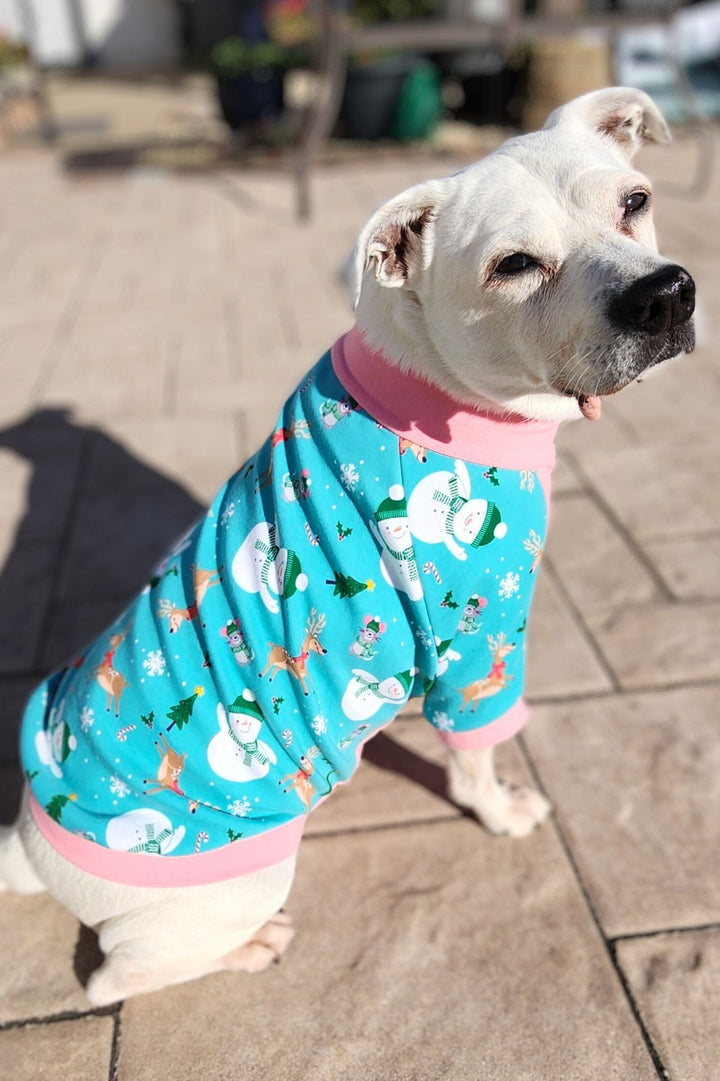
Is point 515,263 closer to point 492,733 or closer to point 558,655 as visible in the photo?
point 492,733

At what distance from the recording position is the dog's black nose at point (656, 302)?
1.57 m

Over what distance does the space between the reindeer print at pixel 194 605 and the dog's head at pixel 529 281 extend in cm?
62

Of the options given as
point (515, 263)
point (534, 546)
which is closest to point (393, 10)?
point (515, 263)

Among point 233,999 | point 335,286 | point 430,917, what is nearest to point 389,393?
point 430,917

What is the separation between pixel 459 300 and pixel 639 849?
1.61 metres

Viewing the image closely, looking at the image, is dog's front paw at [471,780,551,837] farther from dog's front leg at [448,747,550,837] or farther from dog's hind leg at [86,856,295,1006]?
dog's hind leg at [86,856,295,1006]

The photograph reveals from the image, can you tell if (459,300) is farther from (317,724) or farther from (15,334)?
(15,334)

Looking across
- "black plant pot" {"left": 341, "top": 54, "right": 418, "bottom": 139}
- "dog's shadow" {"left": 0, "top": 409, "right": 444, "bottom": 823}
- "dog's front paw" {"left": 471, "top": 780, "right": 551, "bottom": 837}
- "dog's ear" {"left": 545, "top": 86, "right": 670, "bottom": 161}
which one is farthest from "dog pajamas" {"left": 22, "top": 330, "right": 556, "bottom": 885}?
"black plant pot" {"left": 341, "top": 54, "right": 418, "bottom": 139}

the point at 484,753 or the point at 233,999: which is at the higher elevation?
the point at 484,753

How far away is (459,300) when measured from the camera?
Result: 5.59 feet

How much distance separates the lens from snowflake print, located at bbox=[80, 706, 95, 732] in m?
1.82

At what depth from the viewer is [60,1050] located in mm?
1952

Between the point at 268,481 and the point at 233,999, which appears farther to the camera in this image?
the point at 233,999

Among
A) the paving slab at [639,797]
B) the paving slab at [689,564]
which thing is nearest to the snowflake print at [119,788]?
the paving slab at [639,797]
